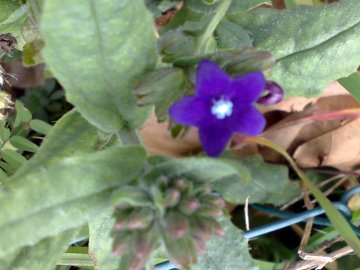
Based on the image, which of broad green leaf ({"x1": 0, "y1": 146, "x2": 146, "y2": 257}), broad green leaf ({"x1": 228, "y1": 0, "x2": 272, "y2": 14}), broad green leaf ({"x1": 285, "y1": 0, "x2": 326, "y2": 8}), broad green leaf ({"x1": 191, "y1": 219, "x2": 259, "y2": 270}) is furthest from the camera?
broad green leaf ({"x1": 285, "y1": 0, "x2": 326, "y2": 8})

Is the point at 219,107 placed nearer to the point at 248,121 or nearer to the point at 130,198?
the point at 248,121

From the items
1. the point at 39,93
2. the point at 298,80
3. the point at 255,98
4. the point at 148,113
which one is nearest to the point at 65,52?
the point at 148,113

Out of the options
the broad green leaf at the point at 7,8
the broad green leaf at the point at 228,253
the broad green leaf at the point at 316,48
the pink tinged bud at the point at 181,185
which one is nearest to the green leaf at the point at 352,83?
the broad green leaf at the point at 316,48

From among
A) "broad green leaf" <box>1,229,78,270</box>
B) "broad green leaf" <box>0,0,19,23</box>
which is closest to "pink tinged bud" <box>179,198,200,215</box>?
"broad green leaf" <box>1,229,78,270</box>

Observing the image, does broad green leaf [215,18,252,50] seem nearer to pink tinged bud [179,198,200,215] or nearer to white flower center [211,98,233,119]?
white flower center [211,98,233,119]

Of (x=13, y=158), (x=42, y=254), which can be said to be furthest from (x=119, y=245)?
(x=13, y=158)

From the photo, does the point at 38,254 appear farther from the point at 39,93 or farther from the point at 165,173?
the point at 39,93

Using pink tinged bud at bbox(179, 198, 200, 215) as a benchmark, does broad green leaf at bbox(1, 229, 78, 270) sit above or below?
below
